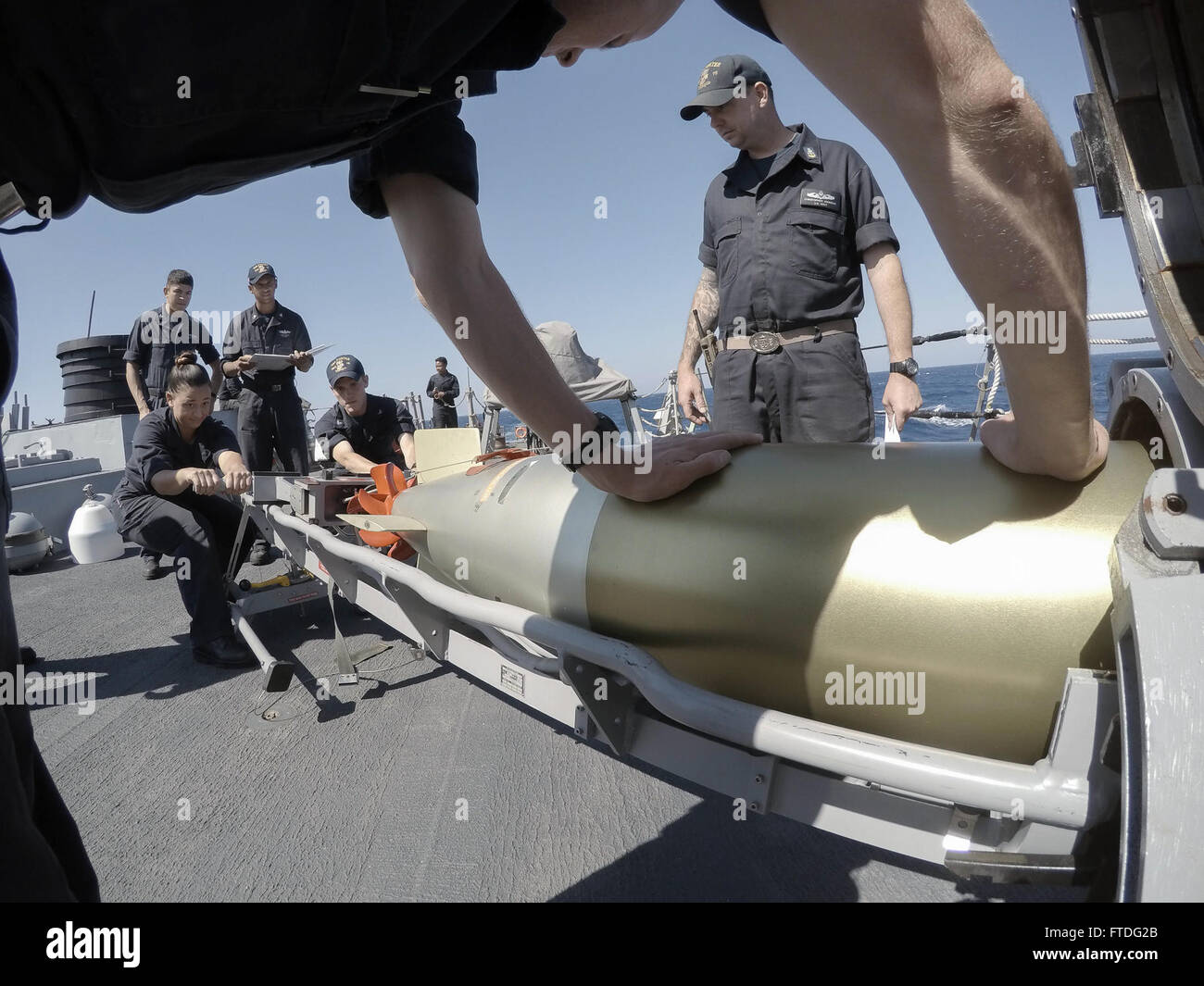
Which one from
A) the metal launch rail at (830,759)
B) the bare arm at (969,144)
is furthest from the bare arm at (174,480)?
the bare arm at (969,144)

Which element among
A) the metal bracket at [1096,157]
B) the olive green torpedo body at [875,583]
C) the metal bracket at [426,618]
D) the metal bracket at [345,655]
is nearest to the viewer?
the olive green torpedo body at [875,583]

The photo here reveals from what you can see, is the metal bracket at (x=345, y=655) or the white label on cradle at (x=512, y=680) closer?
the white label on cradle at (x=512, y=680)

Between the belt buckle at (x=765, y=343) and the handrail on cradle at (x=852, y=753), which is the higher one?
the belt buckle at (x=765, y=343)

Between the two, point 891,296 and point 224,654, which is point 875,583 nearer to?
point 891,296

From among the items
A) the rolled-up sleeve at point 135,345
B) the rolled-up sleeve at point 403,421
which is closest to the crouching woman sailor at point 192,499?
the rolled-up sleeve at point 403,421

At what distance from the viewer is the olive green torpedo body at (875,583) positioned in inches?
32.6

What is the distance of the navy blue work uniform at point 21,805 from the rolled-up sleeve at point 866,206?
1.98 metres

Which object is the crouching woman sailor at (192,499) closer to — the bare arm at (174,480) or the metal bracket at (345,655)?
the bare arm at (174,480)

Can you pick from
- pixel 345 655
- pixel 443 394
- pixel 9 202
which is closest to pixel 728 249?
pixel 345 655

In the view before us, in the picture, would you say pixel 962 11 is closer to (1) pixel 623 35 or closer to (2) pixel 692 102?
(1) pixel 623 35

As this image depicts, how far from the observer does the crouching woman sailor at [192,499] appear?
2.76m

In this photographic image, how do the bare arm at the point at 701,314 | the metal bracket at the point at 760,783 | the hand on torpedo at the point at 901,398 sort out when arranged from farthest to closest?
the bare arm at the point at 701,314, the hand on torpedo at the point at 901,398, the metal bracket at the point at 760,783


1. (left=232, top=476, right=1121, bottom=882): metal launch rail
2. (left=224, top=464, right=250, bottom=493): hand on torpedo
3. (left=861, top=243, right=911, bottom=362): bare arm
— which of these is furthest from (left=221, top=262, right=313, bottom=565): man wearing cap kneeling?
(left=861, top=243, right=911, bottom=362): bare arm
